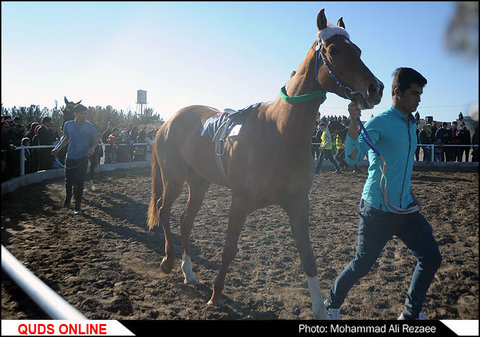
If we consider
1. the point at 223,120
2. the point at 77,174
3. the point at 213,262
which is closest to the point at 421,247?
the point at 223,120

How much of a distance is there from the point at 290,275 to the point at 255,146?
1672 mm

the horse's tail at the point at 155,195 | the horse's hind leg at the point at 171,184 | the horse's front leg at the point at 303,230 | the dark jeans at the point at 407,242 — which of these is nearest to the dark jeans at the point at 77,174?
the horse's tail at the point at 155,195

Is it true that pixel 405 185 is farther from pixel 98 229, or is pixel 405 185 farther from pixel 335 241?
pixel 98 229

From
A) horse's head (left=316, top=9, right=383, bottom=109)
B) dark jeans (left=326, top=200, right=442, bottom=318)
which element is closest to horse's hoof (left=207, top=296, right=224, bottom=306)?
dark jeans (left=326, top=200, right=442, bottom=318)

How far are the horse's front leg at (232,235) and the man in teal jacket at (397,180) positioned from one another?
41.5 inches

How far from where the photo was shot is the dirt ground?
9.60 feet

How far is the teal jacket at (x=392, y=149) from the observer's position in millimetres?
2291

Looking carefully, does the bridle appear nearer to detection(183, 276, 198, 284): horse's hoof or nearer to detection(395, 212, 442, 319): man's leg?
detection(395, 212, 442, 319): man's leg

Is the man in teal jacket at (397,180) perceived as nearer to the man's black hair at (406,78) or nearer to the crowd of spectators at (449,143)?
the man's black hair at (406,78)

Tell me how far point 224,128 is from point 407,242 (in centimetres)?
192

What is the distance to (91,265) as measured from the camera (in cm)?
388

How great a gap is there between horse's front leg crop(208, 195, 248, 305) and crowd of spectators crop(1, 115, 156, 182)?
3049 millimetres

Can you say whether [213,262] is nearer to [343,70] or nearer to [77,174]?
[343,70]

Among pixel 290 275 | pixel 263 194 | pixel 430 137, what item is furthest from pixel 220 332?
pixel 430 137
